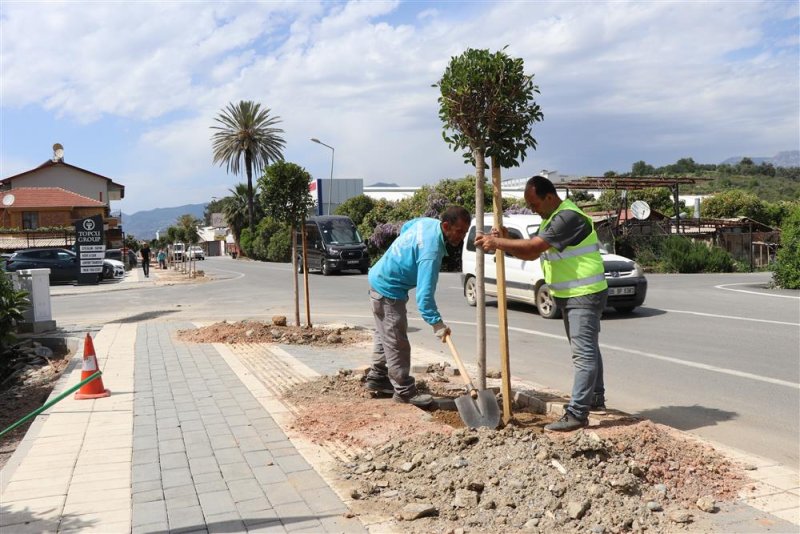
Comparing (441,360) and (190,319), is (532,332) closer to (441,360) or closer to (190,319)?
(441,360)

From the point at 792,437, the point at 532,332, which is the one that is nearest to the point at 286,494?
the point at 792,437

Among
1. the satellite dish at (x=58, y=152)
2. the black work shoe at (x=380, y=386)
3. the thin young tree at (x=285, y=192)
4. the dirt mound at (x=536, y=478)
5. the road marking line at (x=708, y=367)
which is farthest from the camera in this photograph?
the satellite dish at (x=58, y=152)

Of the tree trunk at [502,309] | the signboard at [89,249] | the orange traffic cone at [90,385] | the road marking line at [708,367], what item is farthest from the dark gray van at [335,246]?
the tree trunk at [502,309]

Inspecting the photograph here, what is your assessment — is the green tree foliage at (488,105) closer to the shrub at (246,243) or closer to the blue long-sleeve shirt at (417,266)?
the blue long-sleeve shirt at (417,266)

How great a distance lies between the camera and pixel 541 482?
383 centimetres

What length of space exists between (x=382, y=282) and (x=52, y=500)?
299 cm

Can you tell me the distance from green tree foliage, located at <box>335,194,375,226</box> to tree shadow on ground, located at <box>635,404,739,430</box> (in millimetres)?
35247

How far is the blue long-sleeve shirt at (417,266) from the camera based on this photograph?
5258 millimetres

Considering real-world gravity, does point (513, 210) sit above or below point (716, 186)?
below

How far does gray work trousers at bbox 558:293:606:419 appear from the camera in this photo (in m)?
4.95

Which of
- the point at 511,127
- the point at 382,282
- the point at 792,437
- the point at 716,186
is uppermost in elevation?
the point at 716,186

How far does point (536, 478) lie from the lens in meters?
3.88

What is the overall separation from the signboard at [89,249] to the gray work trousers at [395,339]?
24.2m

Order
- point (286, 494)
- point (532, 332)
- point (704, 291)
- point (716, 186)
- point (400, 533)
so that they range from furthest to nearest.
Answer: point (716, 186), point (704, 291), point (532, 332), point (286, 494), point (400, 533)
